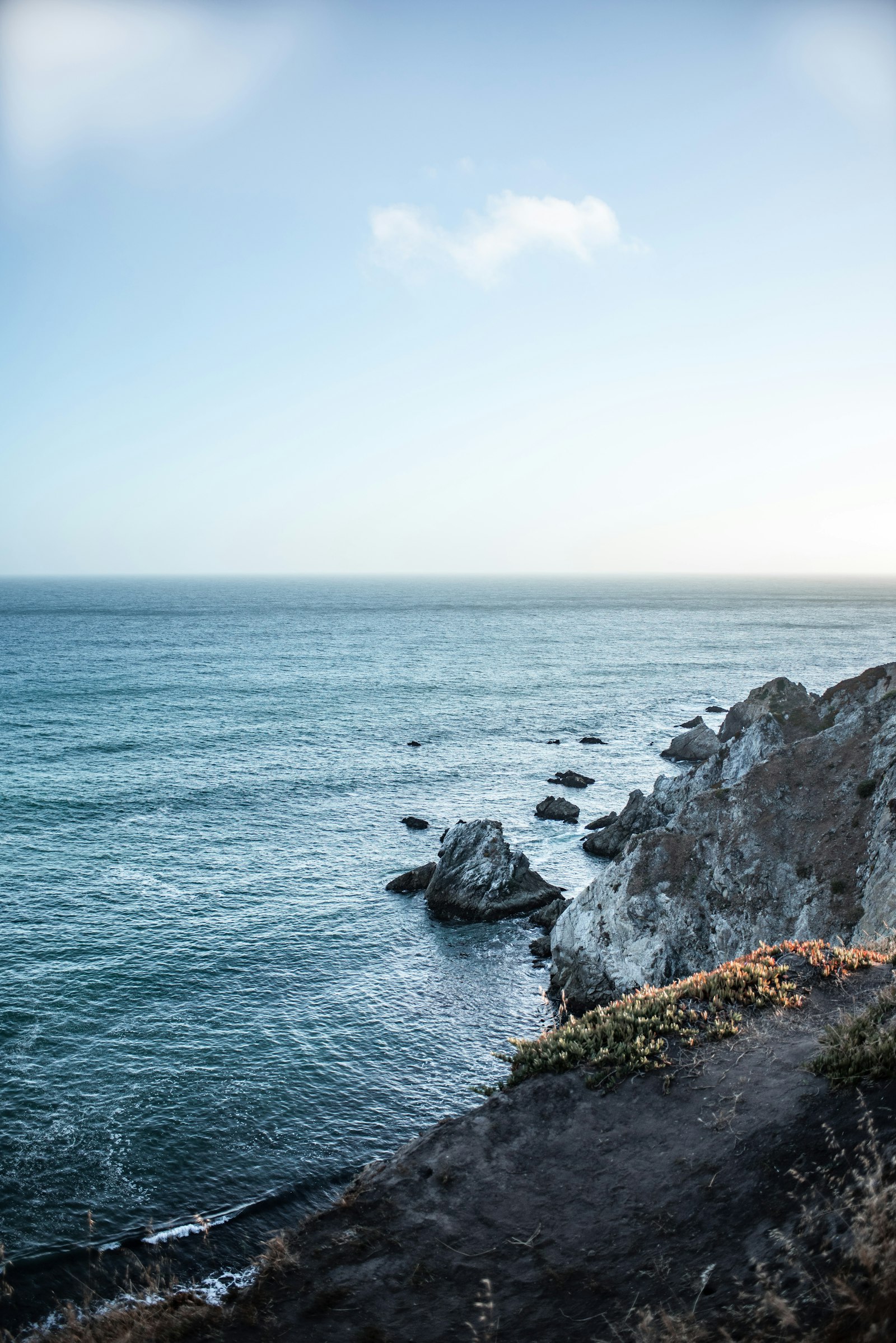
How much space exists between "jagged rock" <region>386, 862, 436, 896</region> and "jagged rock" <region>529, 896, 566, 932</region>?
277 inches

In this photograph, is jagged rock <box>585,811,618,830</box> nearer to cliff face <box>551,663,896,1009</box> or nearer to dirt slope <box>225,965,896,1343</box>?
cliff face <box>551,663,896,1009</box>

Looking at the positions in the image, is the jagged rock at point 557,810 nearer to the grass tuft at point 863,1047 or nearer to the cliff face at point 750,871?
the cliff face at point 750,871

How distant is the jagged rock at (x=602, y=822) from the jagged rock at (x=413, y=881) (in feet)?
49.3

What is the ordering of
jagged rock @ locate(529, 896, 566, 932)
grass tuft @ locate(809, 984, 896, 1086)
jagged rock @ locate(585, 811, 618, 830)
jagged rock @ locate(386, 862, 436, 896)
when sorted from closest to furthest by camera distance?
1. grass tuft @ locate(809, 984, 896, 1086)
2. jagged rock @ locate(529, 896, 566, 932)
3. jagged rock @ locate(386, 862, 436, 896)
4. jagged rock @ locate(585, 811, 618, 830)

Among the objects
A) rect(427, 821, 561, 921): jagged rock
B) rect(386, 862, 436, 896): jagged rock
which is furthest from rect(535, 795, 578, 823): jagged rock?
rect(386, 862, 436, 896): jagged rock

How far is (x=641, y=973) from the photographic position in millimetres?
32281

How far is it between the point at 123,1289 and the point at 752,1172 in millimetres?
16859

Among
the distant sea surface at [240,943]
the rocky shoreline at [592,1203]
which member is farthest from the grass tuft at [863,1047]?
the distant sea surface at [240,943]

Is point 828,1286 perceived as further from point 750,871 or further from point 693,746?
point 693,746

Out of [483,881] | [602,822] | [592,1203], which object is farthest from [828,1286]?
[602,822]

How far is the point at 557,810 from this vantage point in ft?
197

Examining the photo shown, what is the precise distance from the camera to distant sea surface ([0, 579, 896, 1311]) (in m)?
24.9

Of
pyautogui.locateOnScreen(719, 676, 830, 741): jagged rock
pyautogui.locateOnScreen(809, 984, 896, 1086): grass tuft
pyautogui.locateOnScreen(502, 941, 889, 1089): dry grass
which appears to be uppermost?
pyautogui.locateOnScreen(719, 676, 830, 741): jagged rock

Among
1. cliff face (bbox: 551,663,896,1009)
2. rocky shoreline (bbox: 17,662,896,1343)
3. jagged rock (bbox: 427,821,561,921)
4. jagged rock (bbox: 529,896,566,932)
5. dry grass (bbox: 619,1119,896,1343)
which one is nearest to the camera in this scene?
dry grass (bbox: 619,1119,896,1343)
